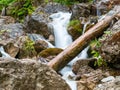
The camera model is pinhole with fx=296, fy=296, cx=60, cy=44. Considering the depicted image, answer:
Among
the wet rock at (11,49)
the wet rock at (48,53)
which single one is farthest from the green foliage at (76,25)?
the wet rock at (11,49)

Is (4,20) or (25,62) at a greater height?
(25,62)

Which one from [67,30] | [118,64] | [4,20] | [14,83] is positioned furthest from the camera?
[4,20]

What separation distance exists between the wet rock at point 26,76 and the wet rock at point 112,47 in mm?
3581

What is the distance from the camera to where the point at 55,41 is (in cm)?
1154

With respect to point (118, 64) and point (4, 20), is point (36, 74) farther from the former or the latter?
point (4, 20)

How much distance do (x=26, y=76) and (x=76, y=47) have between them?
15.5 feet

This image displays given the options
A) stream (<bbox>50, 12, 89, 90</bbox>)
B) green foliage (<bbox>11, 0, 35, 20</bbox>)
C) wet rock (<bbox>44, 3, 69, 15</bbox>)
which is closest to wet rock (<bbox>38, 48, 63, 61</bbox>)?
stream (<bbox>50, 12, 89, 90</bbox>)

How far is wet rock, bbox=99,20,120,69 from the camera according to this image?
6.89m

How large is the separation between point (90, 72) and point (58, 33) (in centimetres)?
488

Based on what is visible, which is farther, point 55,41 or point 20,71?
point 55,41

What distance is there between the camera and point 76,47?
7.99 m

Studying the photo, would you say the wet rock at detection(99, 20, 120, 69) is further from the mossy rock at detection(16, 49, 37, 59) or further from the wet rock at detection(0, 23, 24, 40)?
the wet rock at detection(0, 23, 24, 40)

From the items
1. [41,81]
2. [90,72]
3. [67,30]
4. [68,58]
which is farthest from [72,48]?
[41,81]

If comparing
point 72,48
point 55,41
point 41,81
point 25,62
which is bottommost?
point 55,41
